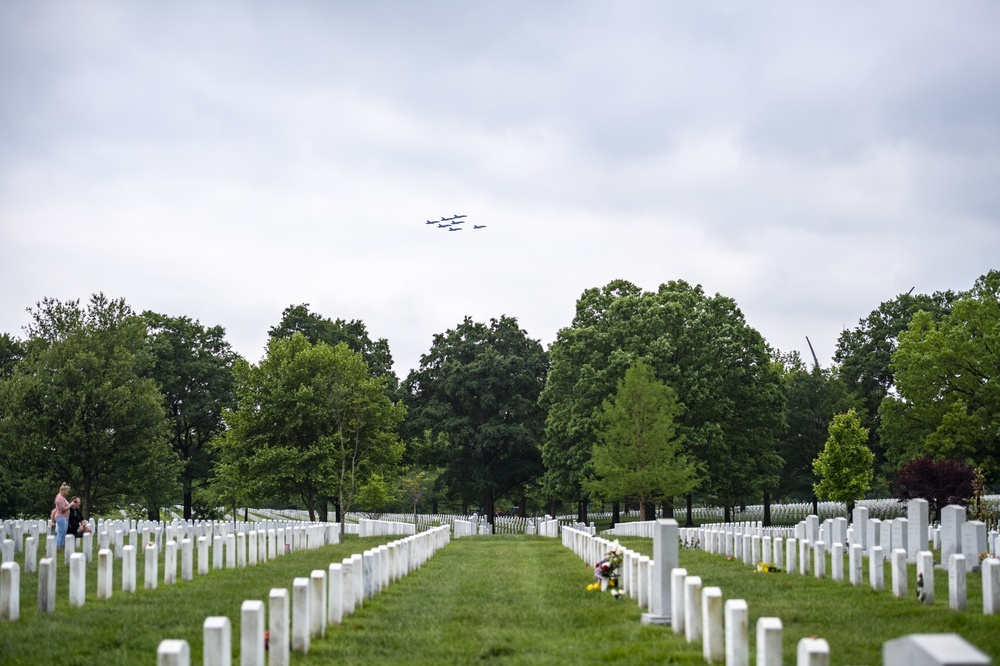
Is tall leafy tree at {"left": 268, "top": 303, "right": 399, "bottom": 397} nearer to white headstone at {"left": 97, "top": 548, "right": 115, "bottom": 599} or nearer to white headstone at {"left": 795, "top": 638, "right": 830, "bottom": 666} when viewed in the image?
white headstone at {"left": 97, "top": 548, "right": 115, "bottom": 599}

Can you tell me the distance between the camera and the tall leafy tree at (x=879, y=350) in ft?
232

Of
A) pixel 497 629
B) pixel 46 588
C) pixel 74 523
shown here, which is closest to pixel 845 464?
pixel 74 523

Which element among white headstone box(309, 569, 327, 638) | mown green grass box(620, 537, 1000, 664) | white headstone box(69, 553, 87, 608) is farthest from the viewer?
white headstone box(69, 553, 87, 608)

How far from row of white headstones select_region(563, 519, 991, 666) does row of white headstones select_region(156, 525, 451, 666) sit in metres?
3.44

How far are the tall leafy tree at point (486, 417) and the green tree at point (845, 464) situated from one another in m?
18.4

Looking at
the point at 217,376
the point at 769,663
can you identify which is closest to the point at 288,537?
the point at 769,663

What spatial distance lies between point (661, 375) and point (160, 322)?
29.6 m

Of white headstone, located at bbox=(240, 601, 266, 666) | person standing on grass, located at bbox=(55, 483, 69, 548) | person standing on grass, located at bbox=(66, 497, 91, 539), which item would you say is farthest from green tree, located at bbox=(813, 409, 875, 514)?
white headstone, located at bbox=(240, 601, 266, 666)

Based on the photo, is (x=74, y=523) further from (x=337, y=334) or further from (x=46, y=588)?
Answer: (x=337, y=334)

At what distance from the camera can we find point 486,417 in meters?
68.1

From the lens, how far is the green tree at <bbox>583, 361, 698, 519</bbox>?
1811 inches

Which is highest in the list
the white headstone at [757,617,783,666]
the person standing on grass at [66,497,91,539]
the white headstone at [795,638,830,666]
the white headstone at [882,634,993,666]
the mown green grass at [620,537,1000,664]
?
the white headstone at [882,634,993,666]

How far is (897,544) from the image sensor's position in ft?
68.5

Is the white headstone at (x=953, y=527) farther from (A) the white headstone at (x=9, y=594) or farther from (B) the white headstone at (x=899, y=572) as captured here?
(A) the white headstone at (x=9, y=594)
